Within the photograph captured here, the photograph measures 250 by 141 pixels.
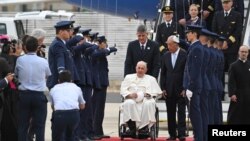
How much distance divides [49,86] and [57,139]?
1.45m

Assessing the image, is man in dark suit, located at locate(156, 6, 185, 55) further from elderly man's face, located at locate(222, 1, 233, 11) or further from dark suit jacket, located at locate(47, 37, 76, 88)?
dark suit jacket, located at locate(47, 37, 76, 88)

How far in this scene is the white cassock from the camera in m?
17.7

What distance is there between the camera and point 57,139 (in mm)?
14766

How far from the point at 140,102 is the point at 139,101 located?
23 mm

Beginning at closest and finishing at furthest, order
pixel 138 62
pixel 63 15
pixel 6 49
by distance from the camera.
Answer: pixel 6 49
pixel 138 62
pixel 63 15

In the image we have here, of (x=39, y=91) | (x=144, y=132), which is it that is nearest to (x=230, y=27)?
(x=144, y=132)

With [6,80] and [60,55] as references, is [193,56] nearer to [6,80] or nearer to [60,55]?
[60,55]

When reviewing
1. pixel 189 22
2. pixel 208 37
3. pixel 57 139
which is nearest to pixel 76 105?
pixel 57 139

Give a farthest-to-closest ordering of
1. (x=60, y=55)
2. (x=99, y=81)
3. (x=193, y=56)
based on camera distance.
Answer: (x=99, y=81) → (x=193, y=56) → (x=60, y=55)

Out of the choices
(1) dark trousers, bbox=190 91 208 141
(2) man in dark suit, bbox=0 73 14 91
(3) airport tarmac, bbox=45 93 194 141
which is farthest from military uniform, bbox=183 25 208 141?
(2) man in dark suit, bbox=0 73 14 91

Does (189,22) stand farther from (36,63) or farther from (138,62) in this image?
(36,63)

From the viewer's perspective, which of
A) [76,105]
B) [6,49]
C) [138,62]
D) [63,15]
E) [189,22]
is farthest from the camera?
[63,15]

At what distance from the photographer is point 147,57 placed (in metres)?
18.5

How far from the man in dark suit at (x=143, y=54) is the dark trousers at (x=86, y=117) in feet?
3.04
